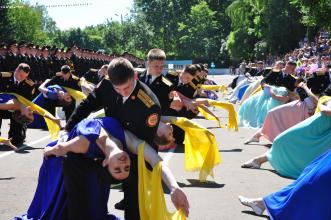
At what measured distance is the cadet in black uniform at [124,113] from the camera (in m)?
4.87

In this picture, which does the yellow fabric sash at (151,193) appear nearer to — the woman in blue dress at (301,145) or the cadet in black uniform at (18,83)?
the woman in blue dress at (301,145)

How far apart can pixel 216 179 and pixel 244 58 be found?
2735 inches

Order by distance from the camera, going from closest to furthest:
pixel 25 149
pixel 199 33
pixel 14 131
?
pixel 25 149
pixel 14 131
pixel 199 33

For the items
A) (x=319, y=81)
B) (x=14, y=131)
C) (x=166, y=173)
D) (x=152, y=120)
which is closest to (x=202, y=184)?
(x=319, y=81)

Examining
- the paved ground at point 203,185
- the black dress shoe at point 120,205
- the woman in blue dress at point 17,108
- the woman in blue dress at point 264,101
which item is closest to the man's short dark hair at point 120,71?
the paved ground at point 203,185

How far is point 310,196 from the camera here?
5.33 metres

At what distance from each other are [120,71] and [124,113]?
0.51 metres

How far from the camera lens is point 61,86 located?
14.7 m

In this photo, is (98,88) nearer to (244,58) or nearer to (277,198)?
(277,198)

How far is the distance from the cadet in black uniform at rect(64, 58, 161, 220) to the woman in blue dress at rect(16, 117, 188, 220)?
3.6 inches

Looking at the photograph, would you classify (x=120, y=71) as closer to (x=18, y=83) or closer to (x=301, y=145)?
(x=301, y=145)

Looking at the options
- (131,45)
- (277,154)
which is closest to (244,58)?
(131,45)

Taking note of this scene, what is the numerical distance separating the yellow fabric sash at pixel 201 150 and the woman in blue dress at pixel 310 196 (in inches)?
114

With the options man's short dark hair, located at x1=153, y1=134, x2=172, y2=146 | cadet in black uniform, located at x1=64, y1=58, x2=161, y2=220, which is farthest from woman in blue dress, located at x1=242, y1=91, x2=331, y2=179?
cadet in black uniform, located at x1=64, y1=58, x2=161, y2=220
